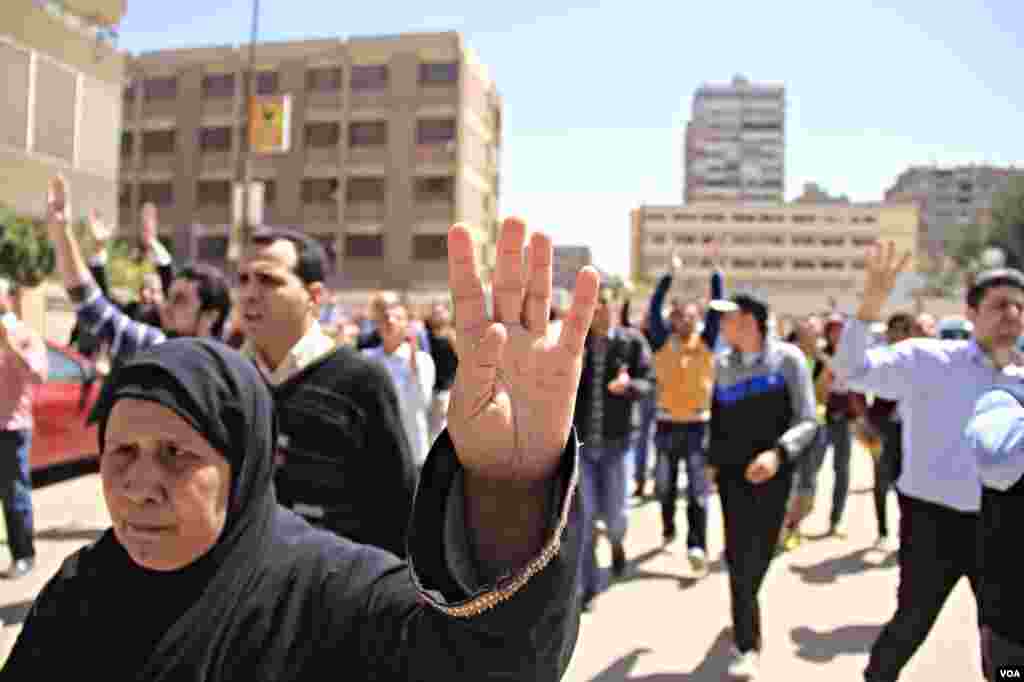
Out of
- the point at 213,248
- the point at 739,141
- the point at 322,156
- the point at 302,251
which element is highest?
the point at 739,141

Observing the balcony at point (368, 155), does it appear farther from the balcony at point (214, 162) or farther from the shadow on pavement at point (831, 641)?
the shadow on pavement at point (831, 641)

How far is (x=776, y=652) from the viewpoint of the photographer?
15.8 feet

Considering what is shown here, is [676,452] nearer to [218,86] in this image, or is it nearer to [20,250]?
[20,250]

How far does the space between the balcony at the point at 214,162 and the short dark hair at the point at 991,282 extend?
5161 centimetres

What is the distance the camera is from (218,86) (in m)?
51.7

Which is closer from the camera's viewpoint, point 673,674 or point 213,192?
point 673,674

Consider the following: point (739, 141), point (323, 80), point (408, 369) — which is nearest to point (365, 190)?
point (323, 80)

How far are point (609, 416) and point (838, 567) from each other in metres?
2.16

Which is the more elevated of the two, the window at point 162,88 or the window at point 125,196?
the window at point 162,88

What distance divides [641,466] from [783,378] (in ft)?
15.4

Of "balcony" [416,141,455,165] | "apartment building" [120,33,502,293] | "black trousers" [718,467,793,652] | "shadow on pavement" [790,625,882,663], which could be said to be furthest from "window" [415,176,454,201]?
"black trousers" [718,467,793,652]

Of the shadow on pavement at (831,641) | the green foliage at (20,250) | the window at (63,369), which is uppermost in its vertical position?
the green foliage at (20,250)

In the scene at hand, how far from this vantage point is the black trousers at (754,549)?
14.5 feet

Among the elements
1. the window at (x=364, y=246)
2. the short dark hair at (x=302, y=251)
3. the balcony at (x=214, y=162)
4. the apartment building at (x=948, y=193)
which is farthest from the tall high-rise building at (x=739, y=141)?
the short dark hair at (x=302, y=251)
